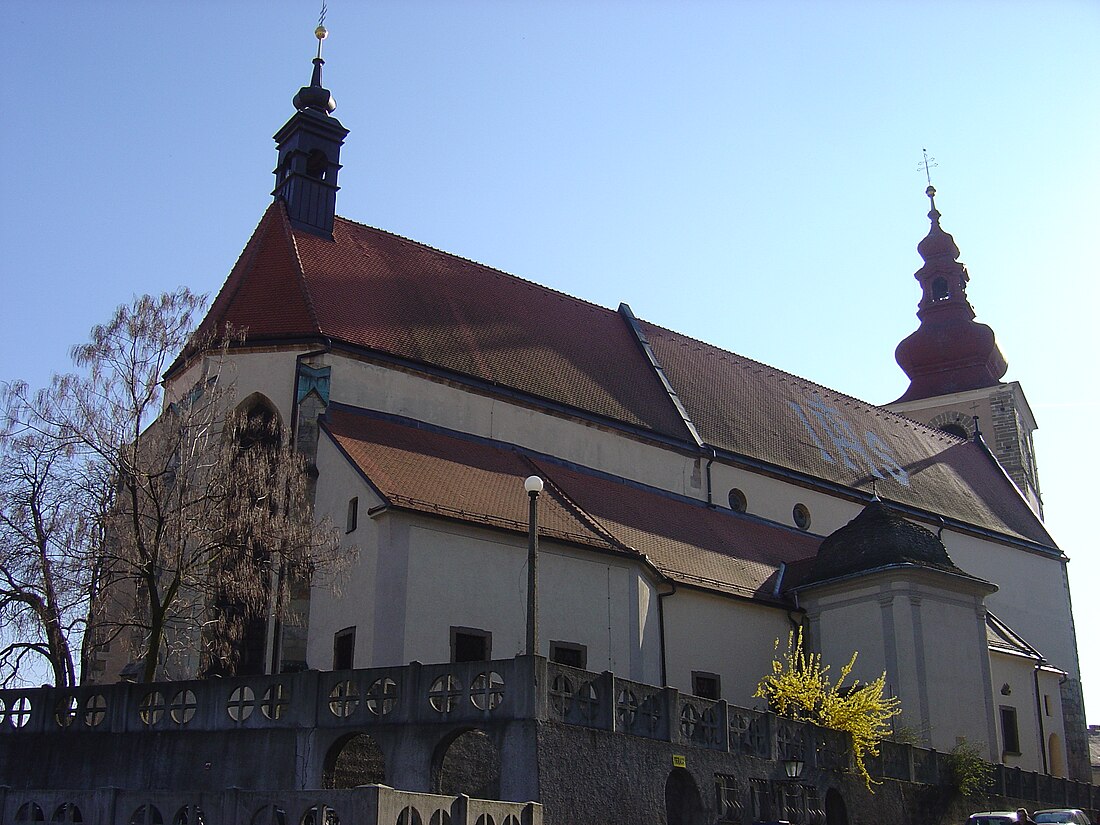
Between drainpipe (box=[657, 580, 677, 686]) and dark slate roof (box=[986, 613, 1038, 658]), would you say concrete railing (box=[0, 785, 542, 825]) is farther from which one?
dark slate roof (box=[986, 613, 1038, 658])

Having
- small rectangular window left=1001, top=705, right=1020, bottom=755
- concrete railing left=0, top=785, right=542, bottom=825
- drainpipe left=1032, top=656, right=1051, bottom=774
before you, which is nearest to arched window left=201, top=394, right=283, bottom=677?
concrete railing left=0, top=785, right=542, bottom=825

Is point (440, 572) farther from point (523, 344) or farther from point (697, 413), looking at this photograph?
point (697, 413)

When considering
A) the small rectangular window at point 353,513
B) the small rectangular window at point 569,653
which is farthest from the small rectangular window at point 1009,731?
the small rectangular window at point 353,513

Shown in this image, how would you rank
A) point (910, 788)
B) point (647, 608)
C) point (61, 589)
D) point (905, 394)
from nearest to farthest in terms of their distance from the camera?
point (61, 589)
point (910, 788)
point (647, 608)
point (905, 394)

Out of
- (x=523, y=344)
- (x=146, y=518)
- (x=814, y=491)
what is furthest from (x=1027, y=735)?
(x=146, y=518)

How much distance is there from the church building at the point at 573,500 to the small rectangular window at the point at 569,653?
0.13 ft

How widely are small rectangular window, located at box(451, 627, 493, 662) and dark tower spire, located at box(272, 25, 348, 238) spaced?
420 inches

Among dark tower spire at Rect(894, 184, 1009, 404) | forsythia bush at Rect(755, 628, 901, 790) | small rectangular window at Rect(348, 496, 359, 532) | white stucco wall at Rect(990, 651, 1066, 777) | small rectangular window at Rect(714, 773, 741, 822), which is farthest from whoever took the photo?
dark tower spire at Rect(894, 184, 1009, 404)

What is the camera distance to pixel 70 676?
1714cm

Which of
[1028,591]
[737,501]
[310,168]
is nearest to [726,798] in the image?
[737,501]

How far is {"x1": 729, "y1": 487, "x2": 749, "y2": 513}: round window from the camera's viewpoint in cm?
2884

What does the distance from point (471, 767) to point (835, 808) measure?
6.18m

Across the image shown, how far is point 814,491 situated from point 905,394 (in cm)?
1689

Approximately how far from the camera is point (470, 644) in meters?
19.2
